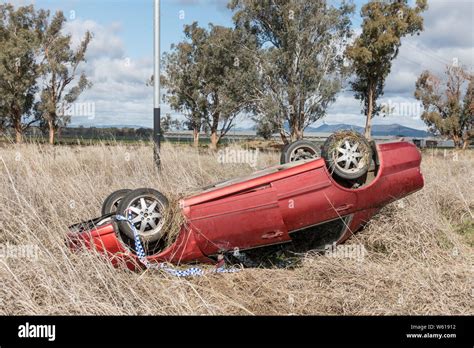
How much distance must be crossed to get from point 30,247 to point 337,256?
306cm

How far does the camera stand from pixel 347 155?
4914 mm

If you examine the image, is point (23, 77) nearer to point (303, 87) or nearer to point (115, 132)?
point (303, 87)

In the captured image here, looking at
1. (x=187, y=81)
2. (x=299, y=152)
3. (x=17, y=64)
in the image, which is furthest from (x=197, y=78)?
(x=299, y=152)

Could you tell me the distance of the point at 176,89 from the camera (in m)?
47.9

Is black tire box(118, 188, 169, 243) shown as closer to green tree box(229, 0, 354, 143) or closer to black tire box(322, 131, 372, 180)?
black tire box(322, 131, 372, 180)

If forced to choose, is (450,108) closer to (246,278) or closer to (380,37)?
(380,37)

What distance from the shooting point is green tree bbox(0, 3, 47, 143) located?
41.7 m

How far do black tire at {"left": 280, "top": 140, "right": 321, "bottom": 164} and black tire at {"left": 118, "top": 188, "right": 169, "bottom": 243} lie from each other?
199cm

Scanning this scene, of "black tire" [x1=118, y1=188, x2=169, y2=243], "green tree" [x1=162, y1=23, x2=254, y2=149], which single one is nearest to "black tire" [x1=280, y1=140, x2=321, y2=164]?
"black tire" [x1=118, y1=188, x2=169, y2=243]

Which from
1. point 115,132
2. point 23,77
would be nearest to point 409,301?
point 115,132

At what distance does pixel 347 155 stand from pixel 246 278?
166 cm

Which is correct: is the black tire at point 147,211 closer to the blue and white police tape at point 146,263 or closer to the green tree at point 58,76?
the blue and white police tape at point 146,263

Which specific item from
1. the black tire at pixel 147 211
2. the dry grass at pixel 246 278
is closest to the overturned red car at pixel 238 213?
the black tire at pixel 147 211
